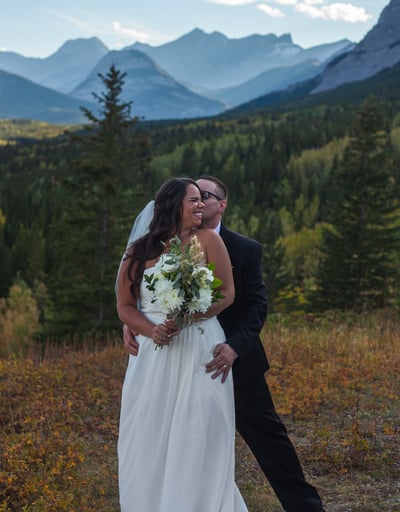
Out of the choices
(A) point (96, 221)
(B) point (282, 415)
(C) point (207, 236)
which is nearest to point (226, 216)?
(A) point (96, 221)

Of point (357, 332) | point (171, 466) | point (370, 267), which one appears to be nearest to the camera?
point (171, 466)

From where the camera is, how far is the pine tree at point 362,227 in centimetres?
2809

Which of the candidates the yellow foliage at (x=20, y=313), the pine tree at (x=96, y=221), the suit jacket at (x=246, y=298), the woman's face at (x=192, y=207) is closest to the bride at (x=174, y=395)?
the woman's face at (x=192, y=207)

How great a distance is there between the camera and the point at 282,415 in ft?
21.2

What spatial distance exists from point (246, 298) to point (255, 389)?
0.59 metres

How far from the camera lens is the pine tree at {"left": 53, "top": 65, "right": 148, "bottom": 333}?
77.0ft

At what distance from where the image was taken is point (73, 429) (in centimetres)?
629

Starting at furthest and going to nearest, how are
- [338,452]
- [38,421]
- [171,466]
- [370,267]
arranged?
[370,267], [38,421], [338,452], [171,466]

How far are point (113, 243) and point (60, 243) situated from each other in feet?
6.97

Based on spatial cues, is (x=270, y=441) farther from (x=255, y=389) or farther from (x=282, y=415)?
(x=282, y=415)

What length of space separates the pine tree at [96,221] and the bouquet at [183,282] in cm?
2003

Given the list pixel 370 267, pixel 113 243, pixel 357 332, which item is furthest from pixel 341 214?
pixel 357 332

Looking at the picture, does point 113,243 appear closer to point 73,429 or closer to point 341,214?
point 341,214

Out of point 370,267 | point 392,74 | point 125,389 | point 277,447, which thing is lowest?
point 370,267
